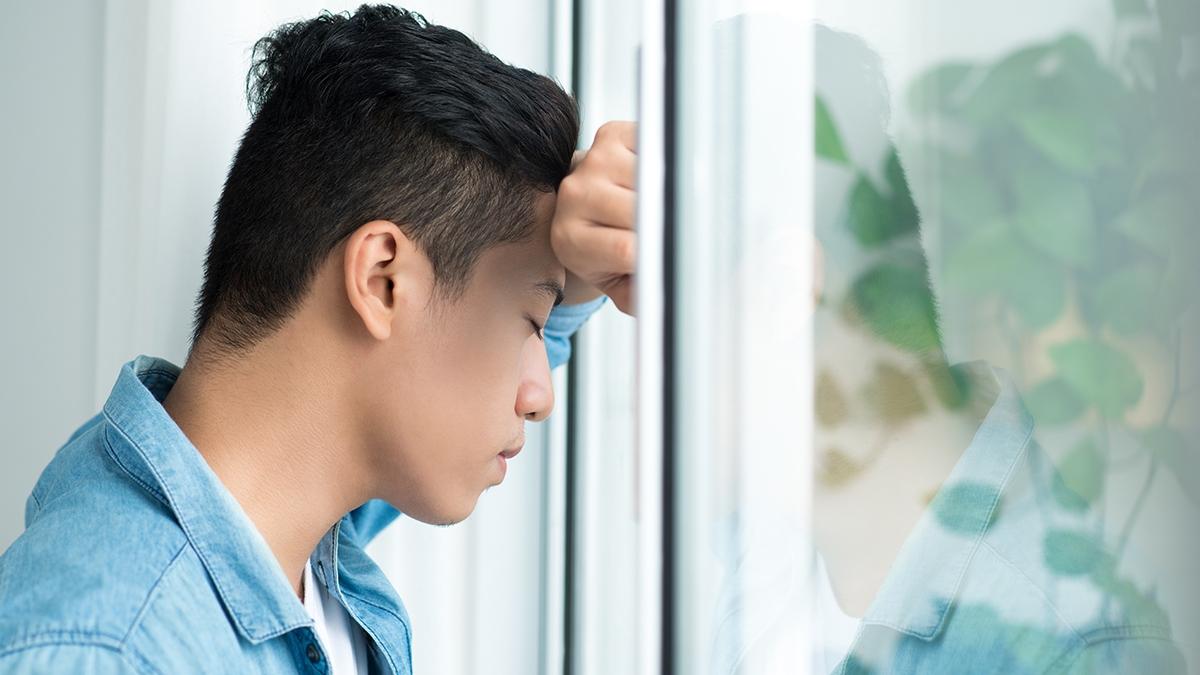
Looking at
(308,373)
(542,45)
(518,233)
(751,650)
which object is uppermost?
(542,45)

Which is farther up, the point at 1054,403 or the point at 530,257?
the point at 530,257

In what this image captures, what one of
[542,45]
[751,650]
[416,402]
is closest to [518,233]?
[416,402]

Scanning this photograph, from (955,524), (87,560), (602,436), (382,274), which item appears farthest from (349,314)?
(955,524)

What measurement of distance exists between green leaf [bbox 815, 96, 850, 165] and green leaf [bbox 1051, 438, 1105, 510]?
0.12 metres

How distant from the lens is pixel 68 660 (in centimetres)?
59

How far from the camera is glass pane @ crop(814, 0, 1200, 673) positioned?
0.29 metres

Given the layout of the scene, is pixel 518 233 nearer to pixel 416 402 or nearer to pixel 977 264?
pixel 416 402

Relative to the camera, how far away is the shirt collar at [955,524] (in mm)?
323

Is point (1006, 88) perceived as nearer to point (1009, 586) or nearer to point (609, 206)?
point (1009, 586)

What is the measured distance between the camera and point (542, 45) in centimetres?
117

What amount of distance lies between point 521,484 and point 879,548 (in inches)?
33.9

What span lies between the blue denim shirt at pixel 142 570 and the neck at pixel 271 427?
0.15 feet

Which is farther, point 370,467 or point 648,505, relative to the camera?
point 370,467

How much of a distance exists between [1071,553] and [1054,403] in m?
0.05
